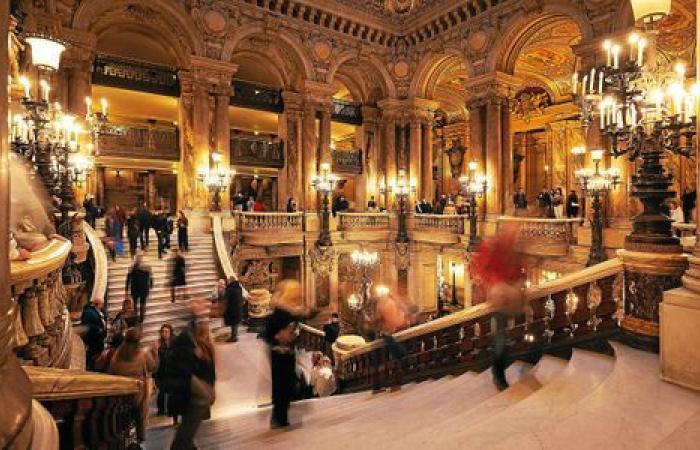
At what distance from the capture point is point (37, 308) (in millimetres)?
3477

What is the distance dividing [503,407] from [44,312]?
3934mm

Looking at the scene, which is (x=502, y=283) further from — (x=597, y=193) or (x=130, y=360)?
(x=597, y=193)

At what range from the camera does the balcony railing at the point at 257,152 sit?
17781 mm

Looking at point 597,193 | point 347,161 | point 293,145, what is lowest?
point 597,193

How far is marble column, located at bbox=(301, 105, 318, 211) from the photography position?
691 inches

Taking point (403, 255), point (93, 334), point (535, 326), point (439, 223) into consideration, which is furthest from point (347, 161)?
point (535, 326)

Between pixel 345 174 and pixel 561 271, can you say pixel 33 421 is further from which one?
pixel 345 174

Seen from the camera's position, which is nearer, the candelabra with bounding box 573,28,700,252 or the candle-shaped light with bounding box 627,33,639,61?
the candelabra with bounding box 573,28,700,252

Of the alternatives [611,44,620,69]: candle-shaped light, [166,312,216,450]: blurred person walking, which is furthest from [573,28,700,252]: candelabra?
[166,312,216,450]: blurred person walking

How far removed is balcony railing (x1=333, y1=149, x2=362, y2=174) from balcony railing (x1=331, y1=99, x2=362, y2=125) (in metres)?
1.50

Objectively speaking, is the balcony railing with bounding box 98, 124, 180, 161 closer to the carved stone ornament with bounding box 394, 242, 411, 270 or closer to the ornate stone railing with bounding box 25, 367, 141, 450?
the carved stone ornament with bounding box 394, 242, 411, 270

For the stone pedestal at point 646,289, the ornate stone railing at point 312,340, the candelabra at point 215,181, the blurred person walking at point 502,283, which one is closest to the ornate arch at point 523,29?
the candelabra at point 215,181

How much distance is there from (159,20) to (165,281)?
1000 centimetres

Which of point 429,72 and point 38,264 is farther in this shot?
point 429,72
